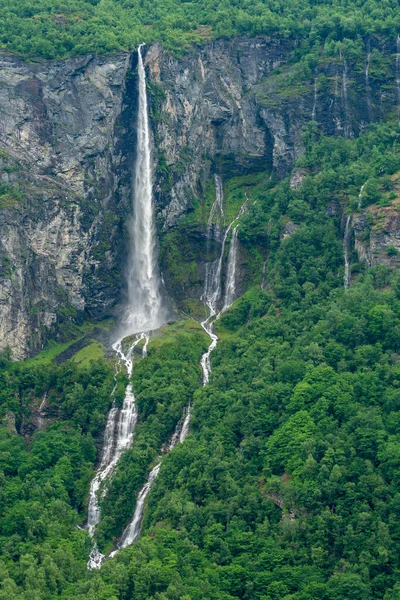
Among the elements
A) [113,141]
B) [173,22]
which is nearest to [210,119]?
[113,141]

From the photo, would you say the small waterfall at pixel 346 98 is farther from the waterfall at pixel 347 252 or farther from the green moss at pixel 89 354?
the green moss at pixel 89 354

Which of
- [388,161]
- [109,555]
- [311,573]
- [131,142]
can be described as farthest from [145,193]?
[311,573]

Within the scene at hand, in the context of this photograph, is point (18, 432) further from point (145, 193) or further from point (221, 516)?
Result: point (145, 193)

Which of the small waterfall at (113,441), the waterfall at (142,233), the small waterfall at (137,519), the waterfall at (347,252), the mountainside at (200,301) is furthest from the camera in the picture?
the waterfall at (142,233)

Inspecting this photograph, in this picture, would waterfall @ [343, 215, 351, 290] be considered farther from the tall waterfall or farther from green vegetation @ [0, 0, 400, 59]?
green vegetation @ [0, 0, 400, 59]

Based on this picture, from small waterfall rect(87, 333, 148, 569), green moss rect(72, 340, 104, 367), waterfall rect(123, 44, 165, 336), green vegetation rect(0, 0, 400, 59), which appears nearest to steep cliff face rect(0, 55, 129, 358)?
waterfall rect(123, 44, 165, 336)

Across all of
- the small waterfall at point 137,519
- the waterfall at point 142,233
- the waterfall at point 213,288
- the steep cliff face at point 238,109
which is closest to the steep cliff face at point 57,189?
the waterfall at point 142,233
